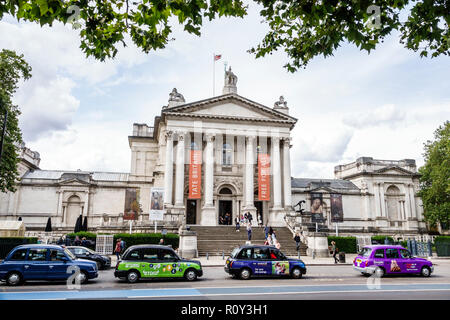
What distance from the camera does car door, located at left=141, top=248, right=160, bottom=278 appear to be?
13.6 metres

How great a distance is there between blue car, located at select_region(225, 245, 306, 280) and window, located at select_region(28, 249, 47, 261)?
24.7 feet

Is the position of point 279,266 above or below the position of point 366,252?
below

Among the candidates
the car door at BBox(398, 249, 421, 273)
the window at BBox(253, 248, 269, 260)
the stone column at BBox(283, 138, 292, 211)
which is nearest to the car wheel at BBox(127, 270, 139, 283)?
the window at BBox(253, 248, 269, 260)

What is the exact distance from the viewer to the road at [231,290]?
33.7 feet

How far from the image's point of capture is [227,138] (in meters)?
40.1

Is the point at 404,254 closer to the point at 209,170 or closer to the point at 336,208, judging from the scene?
the point at 209,170

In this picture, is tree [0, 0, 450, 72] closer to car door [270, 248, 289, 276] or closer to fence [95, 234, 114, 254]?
car door [270, 248, 289, 276]

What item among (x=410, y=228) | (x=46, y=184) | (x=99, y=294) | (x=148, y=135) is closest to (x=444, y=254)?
(x=410, y=228)

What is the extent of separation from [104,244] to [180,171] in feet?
41.5

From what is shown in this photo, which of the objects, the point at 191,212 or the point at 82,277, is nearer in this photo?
the point at 82,277

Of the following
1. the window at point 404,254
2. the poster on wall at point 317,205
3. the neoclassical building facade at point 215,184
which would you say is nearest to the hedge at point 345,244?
the neoclassical building facade at point 215,184

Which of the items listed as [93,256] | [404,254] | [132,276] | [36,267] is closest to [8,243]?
A: [93,256]

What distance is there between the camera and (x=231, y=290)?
11.5 metres

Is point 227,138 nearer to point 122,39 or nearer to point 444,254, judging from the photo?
point 444,254
